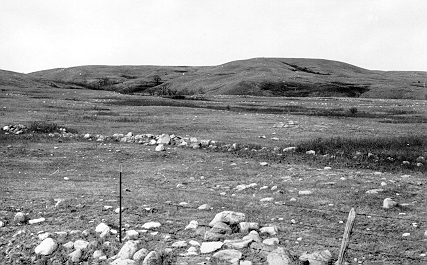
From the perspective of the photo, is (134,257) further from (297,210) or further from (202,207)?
(297,210)

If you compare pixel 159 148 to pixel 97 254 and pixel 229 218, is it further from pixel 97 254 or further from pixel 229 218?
pixel 97 254

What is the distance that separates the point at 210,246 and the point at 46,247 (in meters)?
3.37

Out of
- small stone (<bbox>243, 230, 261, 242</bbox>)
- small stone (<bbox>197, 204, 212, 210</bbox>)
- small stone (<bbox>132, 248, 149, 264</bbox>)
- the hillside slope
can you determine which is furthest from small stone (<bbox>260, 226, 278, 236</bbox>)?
the hillside slope

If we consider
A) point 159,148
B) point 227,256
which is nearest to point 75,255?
point 227,256

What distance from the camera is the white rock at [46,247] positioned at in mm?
9023

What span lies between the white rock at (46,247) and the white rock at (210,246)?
10.1 feet

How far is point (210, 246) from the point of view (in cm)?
865

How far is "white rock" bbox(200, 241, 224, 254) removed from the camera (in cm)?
853

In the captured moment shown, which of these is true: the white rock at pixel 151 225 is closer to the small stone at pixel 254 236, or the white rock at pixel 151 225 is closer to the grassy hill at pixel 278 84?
the small stone at pixel 254 236

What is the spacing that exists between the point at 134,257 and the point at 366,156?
1239 centimetres

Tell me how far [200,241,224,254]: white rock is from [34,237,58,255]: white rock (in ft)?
10.1

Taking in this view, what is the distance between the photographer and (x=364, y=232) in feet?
30.5

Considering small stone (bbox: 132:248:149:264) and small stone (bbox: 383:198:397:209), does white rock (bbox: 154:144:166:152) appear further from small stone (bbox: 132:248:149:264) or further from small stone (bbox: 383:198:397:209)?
small stone (bbox: 132:248:149:264)

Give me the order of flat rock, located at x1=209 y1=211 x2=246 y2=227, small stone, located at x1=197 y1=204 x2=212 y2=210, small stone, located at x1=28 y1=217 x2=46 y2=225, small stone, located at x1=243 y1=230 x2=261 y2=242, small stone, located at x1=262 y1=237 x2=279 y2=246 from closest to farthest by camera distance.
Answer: small stone, located at x1=262 y1=237 x2=279 y2=246, small stone, located at x1=243 y1=230 x2=261 y2=242, flat rock, located at x1=209 y1=211 x2=246 y2=227, small stone, located at x1=28 y1=217 x2=46 y2=225, small stone, located at x1=197 y1=204 x2=212 y2=210
